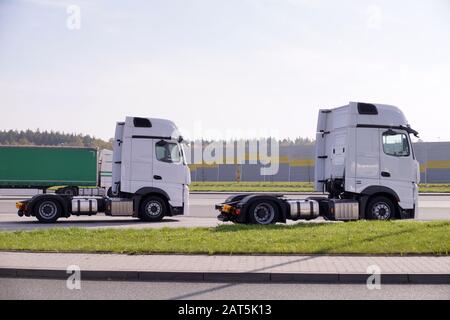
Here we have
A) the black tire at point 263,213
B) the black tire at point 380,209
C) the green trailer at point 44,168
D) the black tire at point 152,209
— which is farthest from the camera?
the green trailer at point 44,168

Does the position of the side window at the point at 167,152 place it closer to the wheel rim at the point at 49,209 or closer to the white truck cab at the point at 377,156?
the wheel rim at the point at 49,209

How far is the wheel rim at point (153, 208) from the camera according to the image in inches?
731

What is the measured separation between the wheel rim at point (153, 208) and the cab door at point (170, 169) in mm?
428

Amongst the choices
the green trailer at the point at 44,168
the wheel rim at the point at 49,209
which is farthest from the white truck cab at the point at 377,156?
the green trailer at the point at 44,168

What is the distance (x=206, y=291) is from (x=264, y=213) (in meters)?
8.01

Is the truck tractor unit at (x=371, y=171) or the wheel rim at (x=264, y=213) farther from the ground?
the truck tractor unit at (x=371, y=171)

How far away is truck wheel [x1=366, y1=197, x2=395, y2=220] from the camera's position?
1655cm

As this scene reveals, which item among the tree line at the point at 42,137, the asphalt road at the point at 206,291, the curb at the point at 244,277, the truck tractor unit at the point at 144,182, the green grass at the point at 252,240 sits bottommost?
the asphalt road at the point at 206,291

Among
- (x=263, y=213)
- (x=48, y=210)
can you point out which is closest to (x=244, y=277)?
(x=263, y=213)

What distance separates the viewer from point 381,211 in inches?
655

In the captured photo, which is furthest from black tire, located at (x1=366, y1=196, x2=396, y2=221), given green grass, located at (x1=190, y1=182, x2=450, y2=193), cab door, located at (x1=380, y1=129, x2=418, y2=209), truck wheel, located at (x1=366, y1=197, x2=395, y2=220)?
green grass, located at (x1=190, y1=182, x2=450, y2=193)
